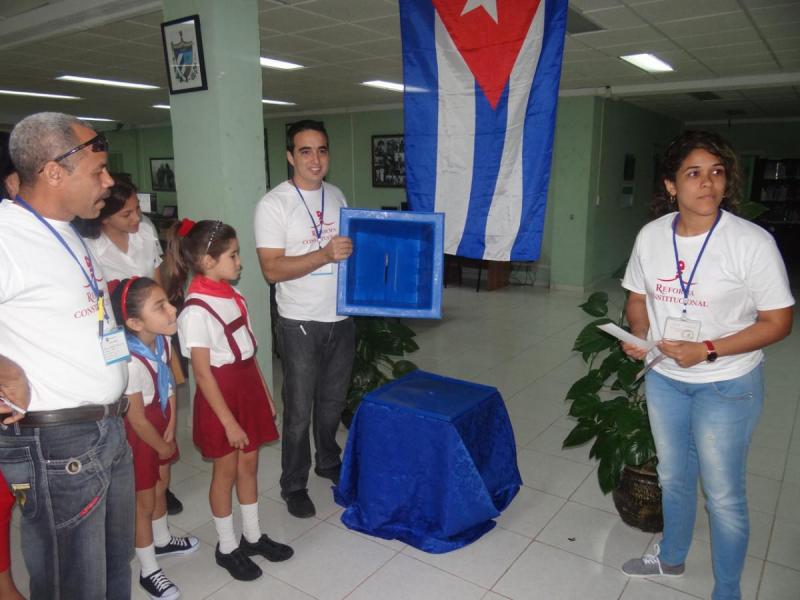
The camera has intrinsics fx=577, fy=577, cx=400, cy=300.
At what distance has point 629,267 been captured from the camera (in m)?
2.03

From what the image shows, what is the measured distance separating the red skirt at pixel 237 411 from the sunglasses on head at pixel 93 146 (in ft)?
2.88

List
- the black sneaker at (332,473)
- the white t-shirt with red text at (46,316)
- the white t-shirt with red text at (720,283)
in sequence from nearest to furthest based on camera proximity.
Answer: the white t-shirt with red text at (46,316) → the white t-shirt with red text at (720,283) → the black sneaker at (332,473)

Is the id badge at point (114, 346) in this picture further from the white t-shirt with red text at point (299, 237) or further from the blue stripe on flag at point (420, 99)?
the blue stripe on flag at point (420, 99)

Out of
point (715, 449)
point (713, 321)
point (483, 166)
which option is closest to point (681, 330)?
point (713, 321)

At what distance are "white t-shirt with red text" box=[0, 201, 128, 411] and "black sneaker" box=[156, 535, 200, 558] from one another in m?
1.19

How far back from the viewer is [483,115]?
215cm

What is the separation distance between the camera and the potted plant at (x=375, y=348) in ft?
10.5

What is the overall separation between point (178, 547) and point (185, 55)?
238 centimetres

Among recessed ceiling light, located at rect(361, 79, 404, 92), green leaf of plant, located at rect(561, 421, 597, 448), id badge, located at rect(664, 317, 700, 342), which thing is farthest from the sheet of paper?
recessed ceiling light, located at rect(361, 79, 404, 92)

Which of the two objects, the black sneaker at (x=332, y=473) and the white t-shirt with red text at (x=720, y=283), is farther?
the black sneaker at (x=332, y=473)

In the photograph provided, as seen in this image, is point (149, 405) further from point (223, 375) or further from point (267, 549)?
point (267, 549)

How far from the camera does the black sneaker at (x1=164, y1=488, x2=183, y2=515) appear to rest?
8.46ft

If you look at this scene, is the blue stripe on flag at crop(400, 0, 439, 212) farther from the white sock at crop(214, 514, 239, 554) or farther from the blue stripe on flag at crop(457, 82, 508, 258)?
the white sock at crop(214, 514, 239, 554)

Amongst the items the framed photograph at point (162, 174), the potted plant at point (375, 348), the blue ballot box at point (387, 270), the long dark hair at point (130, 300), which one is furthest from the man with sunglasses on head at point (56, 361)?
the framed photograph at point (162, 174)
